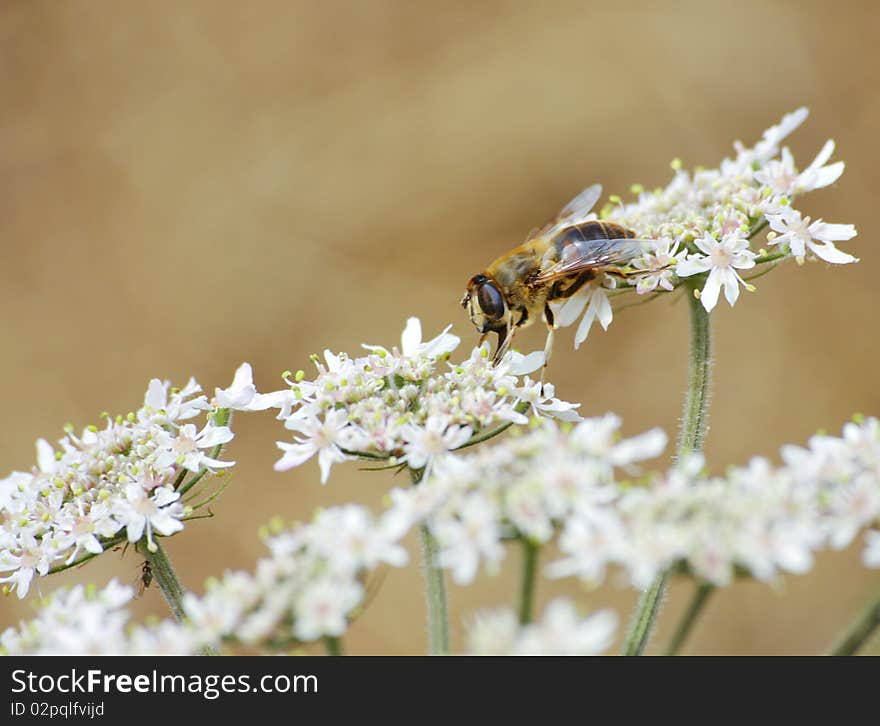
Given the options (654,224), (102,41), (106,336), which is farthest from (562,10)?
(654,224)

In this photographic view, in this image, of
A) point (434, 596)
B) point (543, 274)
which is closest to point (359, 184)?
point (543, 274)

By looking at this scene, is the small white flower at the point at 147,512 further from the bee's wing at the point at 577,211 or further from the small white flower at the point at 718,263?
the bee's wing at the point at 577,211

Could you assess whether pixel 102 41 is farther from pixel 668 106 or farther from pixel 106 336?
pixel 668 106

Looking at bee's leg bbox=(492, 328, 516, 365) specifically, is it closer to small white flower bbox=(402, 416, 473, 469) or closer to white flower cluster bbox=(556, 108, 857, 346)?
white flower cluster bbox=(556, 108, 857, 346)

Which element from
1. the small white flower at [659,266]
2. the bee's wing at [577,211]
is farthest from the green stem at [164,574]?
the bee's wing at [577,211]

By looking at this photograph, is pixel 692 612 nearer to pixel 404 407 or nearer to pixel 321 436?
pixel 404 407
